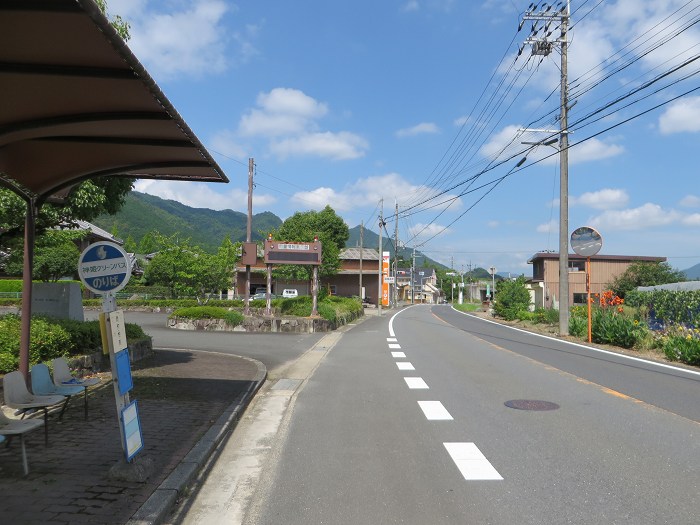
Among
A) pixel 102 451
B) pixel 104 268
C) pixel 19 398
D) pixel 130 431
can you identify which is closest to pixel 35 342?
pixel 19 398

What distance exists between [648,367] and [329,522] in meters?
10.9

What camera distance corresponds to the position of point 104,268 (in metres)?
5.07

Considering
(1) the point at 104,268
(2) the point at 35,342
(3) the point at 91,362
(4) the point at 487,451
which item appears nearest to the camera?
(1) the point at 104,268

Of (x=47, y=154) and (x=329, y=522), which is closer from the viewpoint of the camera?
(x=329, y=522)

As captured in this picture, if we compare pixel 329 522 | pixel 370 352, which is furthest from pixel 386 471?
pixel 370 352

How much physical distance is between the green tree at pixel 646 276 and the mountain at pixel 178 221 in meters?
61.2

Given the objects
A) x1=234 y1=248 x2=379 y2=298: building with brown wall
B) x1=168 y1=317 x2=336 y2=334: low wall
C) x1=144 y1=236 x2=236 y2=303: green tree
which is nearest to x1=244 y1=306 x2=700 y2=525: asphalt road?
x1=168 y1=317 x2=336 y2=334: low wall

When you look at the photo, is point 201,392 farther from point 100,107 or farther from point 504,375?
point 504,375

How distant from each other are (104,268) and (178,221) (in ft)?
454

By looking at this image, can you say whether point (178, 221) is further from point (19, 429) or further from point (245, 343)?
point (19, 429)

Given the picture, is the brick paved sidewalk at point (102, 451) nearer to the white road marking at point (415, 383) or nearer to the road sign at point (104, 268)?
the road sign at point (104, 268)

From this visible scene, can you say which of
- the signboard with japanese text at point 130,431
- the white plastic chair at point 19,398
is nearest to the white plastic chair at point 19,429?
the white plastic chair at point 19,398

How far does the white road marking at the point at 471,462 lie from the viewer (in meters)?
5.08

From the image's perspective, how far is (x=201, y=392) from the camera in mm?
8922
